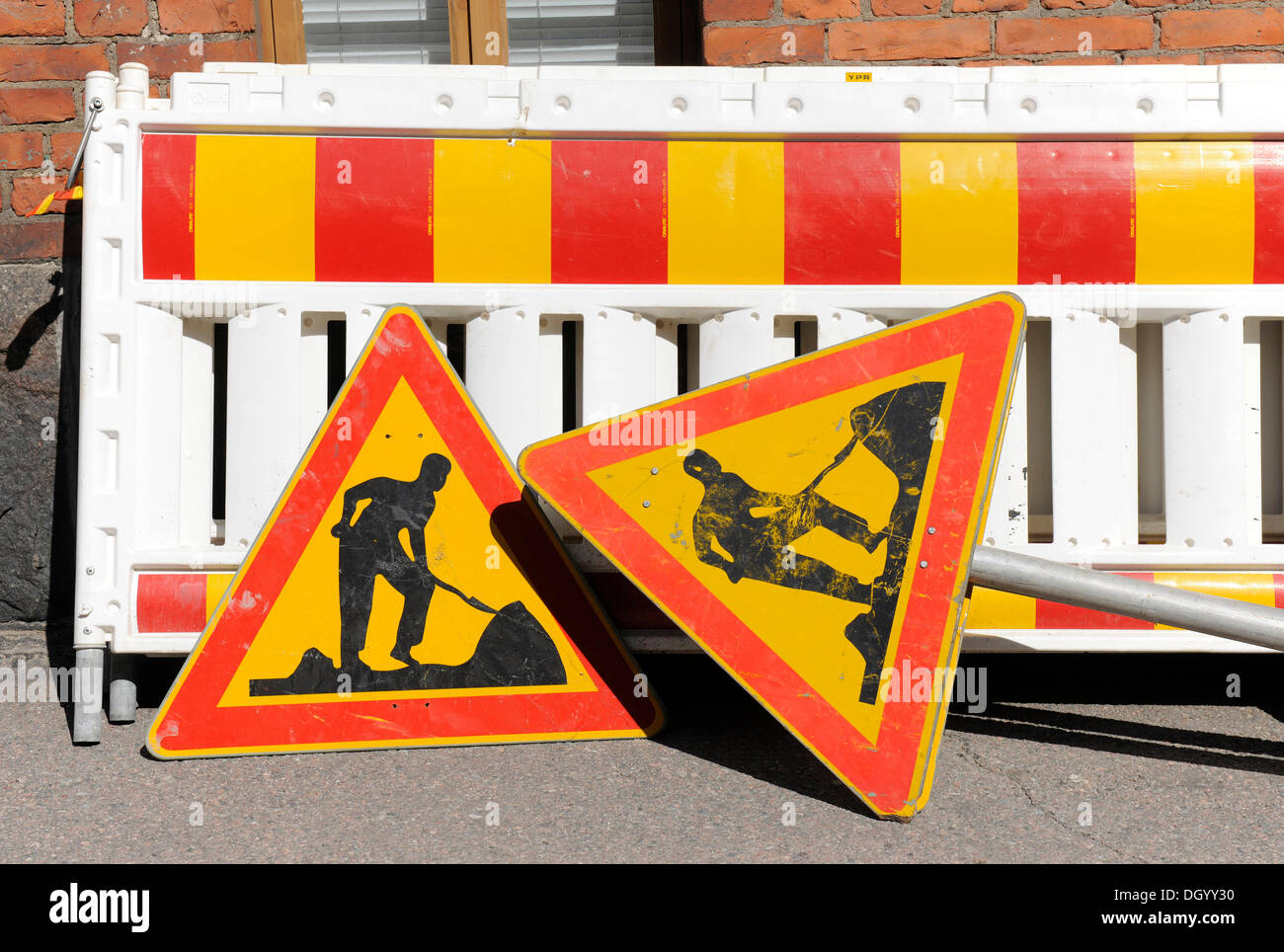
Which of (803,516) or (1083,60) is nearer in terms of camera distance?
(803,516)

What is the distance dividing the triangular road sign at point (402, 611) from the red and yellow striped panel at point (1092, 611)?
2.39ft

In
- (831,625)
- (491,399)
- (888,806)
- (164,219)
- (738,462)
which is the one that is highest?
(164,219)

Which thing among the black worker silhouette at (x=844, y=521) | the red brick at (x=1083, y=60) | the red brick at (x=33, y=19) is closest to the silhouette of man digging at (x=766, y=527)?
Answer: the black worker silhouette at (x=844, y=521)

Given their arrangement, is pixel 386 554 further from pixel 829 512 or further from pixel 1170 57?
pixel 1170 57

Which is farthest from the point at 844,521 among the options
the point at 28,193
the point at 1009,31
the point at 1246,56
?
the point at 28,193

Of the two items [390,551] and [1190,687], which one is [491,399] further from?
[1190,687]

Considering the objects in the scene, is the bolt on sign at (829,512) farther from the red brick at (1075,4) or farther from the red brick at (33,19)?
the red brick at (33,19)

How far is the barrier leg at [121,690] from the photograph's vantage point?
228cm

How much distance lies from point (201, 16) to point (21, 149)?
639mm

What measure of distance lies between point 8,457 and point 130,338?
1.03 m

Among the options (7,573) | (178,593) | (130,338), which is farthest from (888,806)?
(7,573)

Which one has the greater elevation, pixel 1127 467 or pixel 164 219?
pixel 164 219

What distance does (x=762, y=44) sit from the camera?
3018 millimetres

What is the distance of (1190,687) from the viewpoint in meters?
2.55
